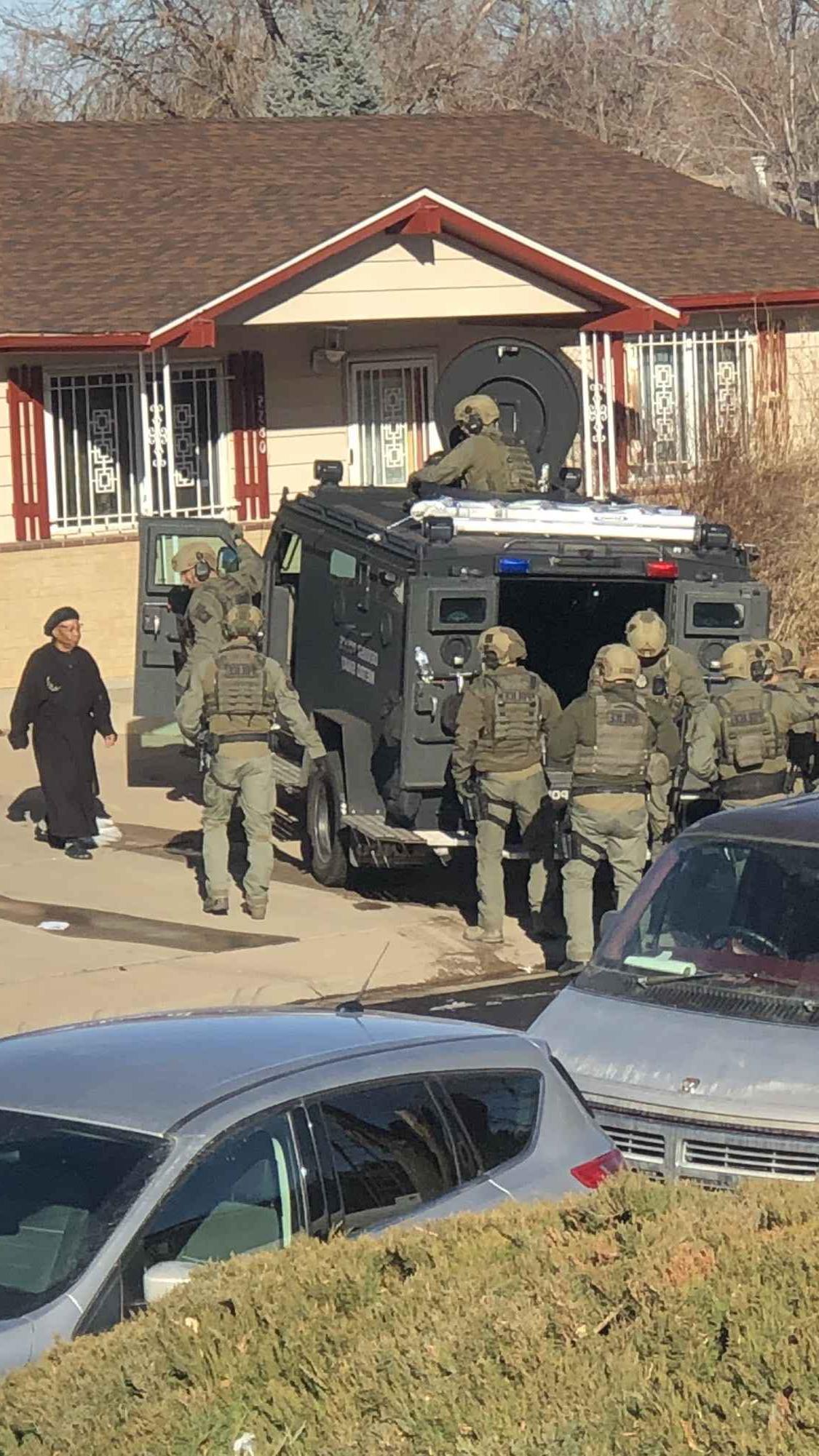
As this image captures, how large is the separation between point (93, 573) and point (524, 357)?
4.81m

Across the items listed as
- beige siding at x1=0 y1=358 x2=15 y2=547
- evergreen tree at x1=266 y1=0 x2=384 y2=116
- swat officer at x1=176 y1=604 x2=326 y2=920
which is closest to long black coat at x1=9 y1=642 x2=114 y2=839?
swat officer at x1=176 y1=604 x2=326 y2=920

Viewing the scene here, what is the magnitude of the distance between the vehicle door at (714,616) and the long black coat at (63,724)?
3.64 m

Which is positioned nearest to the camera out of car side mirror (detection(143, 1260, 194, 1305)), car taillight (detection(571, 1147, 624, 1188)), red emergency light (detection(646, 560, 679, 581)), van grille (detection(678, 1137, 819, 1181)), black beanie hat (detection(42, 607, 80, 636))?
car side mirror (detection(143, 1260, 194, 1305))

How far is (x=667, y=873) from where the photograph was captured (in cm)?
813

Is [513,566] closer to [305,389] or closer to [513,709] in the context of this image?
[513,709]

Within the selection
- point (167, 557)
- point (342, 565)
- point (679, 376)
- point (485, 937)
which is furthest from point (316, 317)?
point (485, 937)

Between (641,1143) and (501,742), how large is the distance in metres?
4.98

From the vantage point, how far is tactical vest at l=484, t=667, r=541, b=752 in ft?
38.6

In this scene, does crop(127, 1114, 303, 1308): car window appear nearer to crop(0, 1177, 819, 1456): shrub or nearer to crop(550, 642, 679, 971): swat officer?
crop(0, 1177, 819, 1456): shrub

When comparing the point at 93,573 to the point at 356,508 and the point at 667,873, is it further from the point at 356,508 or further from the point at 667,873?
the point at 667,873

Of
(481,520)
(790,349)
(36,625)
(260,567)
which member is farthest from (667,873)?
(790,349)

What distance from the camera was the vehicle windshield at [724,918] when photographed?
7676mm

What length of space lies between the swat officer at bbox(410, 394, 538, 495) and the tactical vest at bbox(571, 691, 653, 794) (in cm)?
340

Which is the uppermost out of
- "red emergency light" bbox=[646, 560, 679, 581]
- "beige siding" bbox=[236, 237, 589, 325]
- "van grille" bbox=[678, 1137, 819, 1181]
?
"beige siding" bbox=[236, 237, 589, 325]
